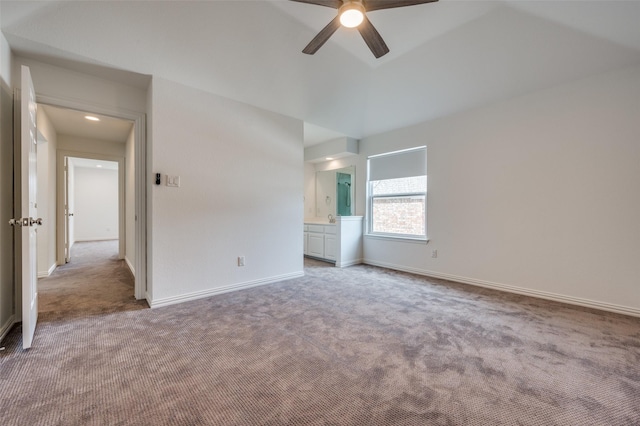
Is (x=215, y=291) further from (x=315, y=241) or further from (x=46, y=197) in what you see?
(x=46, y=197)

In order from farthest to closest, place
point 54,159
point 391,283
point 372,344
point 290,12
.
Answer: point 54,159, point 391,283, point 290,12, point 372,344

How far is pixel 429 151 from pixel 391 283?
2149mm

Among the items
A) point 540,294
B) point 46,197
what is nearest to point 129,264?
point 46,197

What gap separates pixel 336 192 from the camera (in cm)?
583

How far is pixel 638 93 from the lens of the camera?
8.65ft

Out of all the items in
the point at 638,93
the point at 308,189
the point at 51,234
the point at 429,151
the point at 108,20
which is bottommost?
the point at 51,234

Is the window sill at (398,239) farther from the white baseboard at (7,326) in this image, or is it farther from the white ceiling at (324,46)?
the white baseboard at (7,326)

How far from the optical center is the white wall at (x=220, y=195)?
2852 millimetres

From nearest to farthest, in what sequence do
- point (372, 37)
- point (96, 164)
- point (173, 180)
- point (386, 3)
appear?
Answer: point (386, 3)
point (372, 37)
point (173, 180)
point (96, 164)

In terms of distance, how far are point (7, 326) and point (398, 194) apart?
4.86 metres

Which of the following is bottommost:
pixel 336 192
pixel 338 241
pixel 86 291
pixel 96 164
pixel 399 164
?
pixel 86 291

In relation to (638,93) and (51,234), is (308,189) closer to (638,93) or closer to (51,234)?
(51,234)

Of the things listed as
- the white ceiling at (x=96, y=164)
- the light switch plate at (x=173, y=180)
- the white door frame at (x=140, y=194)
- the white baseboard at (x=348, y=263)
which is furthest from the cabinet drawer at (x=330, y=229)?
the white ceiling at (x=96, y=164)

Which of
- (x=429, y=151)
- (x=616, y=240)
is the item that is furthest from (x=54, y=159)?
(x=616, y=240)
